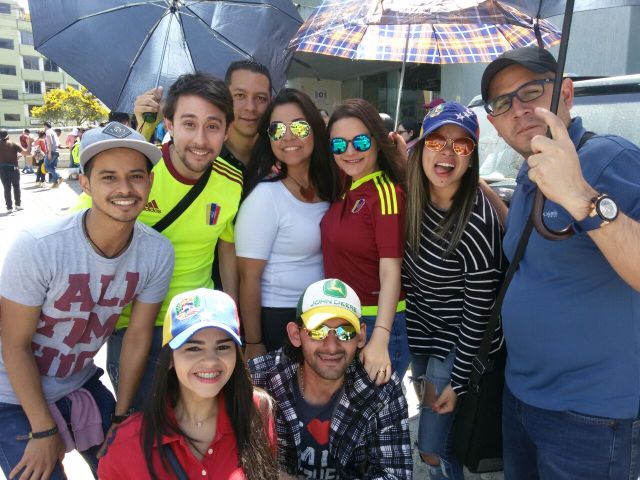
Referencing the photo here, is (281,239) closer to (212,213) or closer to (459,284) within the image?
(212,213)

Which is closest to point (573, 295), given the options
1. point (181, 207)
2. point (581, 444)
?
point (581, 444)

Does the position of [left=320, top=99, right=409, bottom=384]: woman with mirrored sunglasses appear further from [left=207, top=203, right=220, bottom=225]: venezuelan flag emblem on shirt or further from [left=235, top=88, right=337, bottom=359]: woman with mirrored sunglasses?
[left=207, top=203, right=220, bottom=225]: venezuelan flag emblem on shirt

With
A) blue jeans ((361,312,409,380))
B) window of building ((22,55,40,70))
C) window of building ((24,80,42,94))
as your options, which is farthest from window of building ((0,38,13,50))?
blue jeans ((361,312,409,380))

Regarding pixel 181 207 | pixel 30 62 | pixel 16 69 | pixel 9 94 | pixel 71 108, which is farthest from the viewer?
pixel 30 62

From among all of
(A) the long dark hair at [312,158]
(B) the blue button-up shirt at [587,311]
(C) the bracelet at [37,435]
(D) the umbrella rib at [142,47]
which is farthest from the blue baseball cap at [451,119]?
(D) the umbrella rib at [142,47]

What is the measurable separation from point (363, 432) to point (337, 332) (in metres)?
0.48

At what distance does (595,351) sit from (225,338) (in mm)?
1396

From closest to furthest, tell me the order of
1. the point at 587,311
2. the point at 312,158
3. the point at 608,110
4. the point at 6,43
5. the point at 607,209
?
the point at 607,209 → the point at 587,311 → the point at 312,158 → the point at 608,110 → the point at 6,43

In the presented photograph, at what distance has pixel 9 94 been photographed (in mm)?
60344

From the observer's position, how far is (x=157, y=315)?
251cm

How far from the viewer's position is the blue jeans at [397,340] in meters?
2.70

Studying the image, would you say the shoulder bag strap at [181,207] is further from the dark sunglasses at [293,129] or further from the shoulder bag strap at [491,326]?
the shoulder bag strap at [491,326]

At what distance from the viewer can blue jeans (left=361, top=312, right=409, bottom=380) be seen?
2699 mm

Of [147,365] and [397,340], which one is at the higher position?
[397,340]
